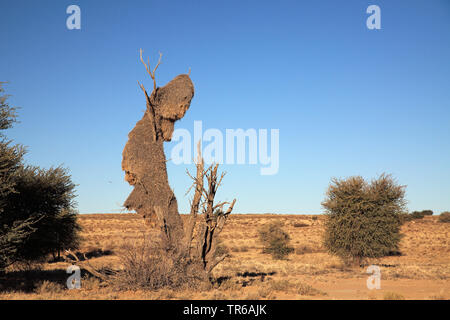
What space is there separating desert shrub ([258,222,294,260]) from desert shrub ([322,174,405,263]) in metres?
8.24

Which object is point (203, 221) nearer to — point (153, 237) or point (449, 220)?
point (153, 237)

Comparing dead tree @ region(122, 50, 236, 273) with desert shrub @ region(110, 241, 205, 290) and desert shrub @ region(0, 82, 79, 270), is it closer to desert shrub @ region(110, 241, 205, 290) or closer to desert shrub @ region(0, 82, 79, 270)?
desert shrub @ region(110, 241, 205, 290)

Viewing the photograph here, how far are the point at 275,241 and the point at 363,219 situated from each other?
36.5ft

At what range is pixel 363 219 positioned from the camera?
21.5 m

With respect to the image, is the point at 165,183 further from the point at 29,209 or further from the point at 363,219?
the point at 363,219

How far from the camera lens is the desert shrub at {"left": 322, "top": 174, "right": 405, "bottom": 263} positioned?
70.1 feet

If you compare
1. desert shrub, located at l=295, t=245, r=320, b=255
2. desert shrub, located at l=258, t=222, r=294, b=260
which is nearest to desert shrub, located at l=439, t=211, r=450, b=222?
desert shrub, located at l=295, t=245, r=320, b=255

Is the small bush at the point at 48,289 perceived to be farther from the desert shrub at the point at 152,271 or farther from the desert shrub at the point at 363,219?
the desert shrub at the point at 363,219

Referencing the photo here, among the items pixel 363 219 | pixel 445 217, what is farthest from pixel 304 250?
pixel 445 217

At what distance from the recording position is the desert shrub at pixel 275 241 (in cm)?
3058

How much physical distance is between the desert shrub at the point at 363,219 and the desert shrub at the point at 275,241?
8.24m

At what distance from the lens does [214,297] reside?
11305 millimetres
